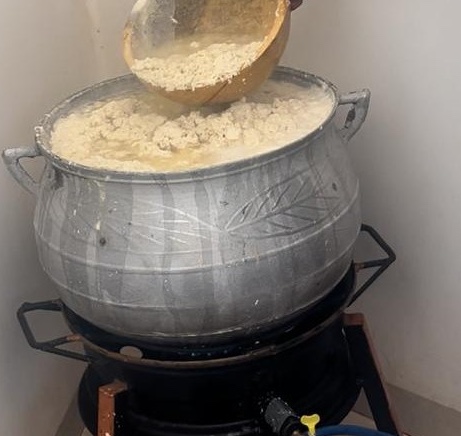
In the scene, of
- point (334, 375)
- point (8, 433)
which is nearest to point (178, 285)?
point (334, 375)

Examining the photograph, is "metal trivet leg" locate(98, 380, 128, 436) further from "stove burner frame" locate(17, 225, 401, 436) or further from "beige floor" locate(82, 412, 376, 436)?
"beige floor" locate(82, 412, 376, 436)

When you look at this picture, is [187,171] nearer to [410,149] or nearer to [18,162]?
[18,162]

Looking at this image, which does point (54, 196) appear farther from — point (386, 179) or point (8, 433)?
point (386, 179)

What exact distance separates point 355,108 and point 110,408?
509 mm

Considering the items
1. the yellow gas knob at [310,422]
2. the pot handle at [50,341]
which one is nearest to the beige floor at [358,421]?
the pot handle at [50,341]

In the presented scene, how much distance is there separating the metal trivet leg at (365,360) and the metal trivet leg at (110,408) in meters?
0.34

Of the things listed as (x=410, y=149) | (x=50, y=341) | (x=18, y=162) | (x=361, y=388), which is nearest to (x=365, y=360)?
(x=361, y=388)

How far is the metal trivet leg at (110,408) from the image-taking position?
98 cm

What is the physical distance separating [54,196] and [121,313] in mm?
170

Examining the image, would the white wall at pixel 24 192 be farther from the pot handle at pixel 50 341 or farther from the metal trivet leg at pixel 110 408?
the metal trivet leg at pixel 110 408

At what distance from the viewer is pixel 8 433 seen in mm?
1175

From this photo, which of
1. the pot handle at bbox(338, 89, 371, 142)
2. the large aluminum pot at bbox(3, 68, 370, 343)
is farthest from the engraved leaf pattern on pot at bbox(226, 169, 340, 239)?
the pot handle at bbox(338, 89, 371, 142)

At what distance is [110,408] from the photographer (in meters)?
0.98

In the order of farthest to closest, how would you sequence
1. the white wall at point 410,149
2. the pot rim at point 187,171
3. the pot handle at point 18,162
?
the white wall at point 410,149 → the pot handle at point 18,162 → the pot rim at point 187,171
